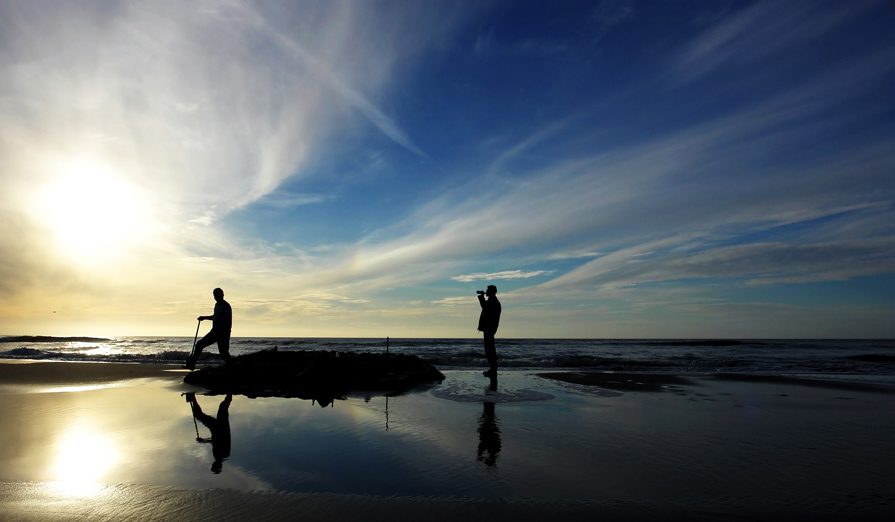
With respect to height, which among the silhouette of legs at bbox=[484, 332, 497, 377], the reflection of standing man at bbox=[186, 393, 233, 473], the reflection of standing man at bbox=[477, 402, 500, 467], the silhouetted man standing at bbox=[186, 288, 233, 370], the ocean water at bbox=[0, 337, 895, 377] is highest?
the silhouetted man standing at bbox=[186, 288, 233, 370]

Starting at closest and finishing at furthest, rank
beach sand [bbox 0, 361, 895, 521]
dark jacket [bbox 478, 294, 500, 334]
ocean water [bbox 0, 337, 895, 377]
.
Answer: beach sand [bbox 0, 361, 895, 521] < dark jacket [bbox 478, 294, 500, 334] < ocean water [bbox 0, 337, 895, 377]

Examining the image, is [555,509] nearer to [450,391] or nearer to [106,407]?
[450,391]

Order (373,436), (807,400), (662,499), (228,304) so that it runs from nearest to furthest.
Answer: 1. (662,499)
2. (373,436)
3. (807,400)
4. (228,304)

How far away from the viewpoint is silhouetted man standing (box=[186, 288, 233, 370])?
11.3 meters

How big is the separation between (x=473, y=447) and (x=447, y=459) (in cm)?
52

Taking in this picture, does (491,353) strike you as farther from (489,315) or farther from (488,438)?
(488,438)

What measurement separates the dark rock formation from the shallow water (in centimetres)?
145

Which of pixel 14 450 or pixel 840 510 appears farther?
pixel 14 450

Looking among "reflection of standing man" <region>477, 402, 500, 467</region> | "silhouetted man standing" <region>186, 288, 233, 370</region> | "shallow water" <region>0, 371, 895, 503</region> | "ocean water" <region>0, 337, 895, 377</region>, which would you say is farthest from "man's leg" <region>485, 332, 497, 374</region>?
"silhouetted man standing" <region>186, 288, 233, 370</region>

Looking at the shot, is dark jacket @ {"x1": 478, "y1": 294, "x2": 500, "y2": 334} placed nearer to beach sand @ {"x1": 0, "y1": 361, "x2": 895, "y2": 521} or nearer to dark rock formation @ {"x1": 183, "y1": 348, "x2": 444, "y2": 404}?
dark rock formation @ {"x1": 183, "y1": 348, "x2": 444, "y2": 404}

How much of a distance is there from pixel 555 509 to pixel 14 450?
17.7ft

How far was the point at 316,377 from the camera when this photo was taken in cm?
1020

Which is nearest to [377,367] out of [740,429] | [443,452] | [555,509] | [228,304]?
[228,304]

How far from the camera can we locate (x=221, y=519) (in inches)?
111
